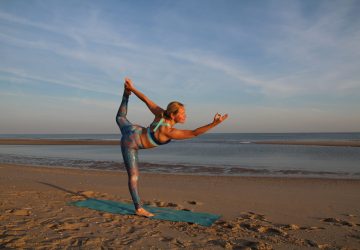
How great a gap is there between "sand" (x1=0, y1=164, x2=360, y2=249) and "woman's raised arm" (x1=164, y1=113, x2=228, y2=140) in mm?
1574

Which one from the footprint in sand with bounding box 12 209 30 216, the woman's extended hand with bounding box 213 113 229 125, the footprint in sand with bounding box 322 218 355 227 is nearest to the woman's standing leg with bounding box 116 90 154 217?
the woman's extended hand with bounding box 213 113 229 125

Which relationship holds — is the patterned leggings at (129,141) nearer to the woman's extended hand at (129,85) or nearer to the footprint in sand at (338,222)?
the woman's extended hand at (129,85)

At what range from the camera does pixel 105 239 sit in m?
4.66

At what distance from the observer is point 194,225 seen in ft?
18.4

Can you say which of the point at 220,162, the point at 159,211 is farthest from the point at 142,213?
the point at 220,162

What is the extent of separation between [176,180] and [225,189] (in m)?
2.62

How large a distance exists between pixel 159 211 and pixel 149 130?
6.61 feet

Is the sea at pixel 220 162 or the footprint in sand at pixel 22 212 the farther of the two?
the sea at pixel 220 162

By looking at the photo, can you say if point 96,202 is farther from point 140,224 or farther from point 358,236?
point 358,236

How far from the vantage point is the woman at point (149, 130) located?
5312mm

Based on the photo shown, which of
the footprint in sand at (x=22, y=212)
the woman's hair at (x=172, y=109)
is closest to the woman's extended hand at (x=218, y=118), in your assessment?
the woman's hair at (x=172, y=109)

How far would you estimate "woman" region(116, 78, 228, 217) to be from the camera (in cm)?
531

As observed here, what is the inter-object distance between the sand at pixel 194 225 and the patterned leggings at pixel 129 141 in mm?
810

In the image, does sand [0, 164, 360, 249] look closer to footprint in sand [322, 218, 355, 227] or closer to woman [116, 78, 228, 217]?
footprint in sand [322, 218, 355, 227]
